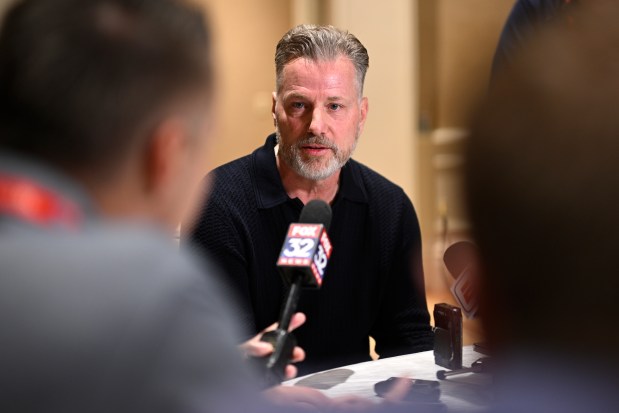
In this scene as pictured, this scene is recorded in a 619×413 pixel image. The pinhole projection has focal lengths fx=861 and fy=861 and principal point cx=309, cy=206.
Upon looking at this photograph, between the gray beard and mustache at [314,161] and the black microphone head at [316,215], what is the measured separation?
73cm

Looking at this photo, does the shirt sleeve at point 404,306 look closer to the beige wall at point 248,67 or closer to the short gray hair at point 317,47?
the short gray hair at point 317,47

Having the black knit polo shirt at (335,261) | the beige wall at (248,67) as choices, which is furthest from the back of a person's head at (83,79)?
the beige wall at (248,67)

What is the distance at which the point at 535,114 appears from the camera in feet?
2.46

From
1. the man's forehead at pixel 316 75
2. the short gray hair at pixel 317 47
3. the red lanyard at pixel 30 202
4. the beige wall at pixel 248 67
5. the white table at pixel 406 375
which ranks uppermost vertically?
the beige wall at pixel 248 67

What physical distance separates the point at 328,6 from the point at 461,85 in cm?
540

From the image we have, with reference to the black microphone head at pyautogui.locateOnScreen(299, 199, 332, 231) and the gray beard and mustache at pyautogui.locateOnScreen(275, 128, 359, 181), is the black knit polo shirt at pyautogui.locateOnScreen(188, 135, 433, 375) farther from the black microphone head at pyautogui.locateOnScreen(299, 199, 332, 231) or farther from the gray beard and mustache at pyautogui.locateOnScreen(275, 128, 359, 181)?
the black microphone head at pyautogui.locateOnScreen(299, 199, 332, 231)

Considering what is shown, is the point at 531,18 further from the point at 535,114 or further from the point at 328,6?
the point at 328,6

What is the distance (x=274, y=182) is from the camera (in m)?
2.50

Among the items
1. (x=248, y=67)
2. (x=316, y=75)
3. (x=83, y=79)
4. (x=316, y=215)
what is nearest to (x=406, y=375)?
(x=316, y=215)

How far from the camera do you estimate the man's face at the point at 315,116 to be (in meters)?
2.50

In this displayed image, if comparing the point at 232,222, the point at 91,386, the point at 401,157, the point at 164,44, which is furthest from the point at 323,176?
the point at 401,157

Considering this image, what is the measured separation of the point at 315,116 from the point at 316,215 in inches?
32.3

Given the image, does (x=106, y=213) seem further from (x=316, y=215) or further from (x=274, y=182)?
(x=274, y=182)

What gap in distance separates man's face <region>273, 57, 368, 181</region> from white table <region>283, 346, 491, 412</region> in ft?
2.39
